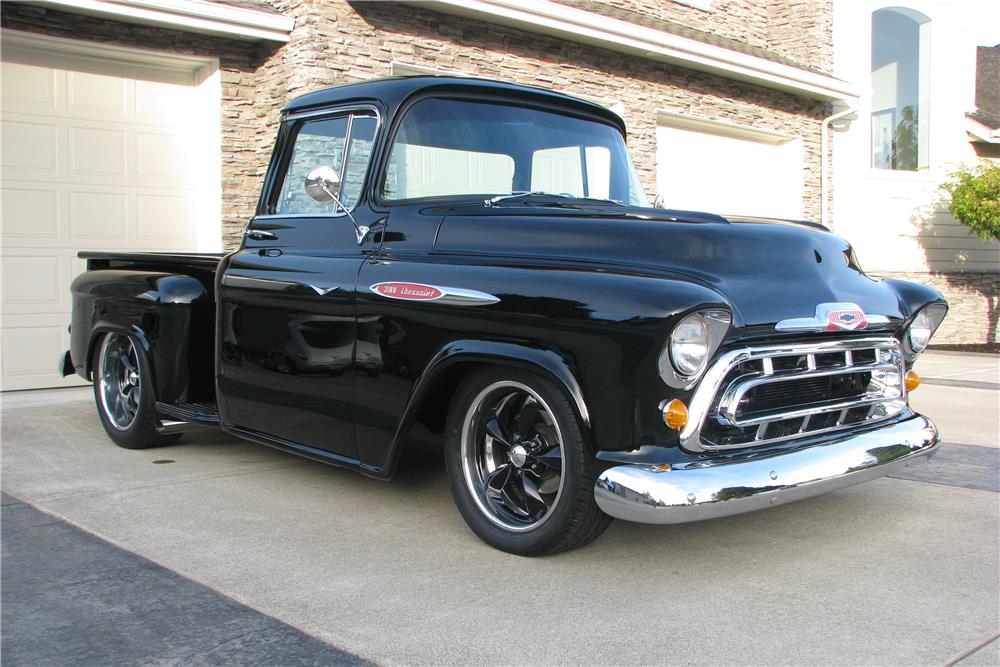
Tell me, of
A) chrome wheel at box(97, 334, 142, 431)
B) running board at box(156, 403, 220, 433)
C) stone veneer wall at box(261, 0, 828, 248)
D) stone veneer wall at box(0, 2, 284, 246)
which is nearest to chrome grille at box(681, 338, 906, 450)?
running board at box(156, 403, 220, 433)

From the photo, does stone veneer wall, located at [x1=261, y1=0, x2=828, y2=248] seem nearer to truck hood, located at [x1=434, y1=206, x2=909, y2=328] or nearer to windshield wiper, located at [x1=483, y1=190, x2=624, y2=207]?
windshield wiper, located at [x1=483, y1=190, x2=624, y2=207]

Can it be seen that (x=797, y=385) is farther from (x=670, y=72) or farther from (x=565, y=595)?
(x=670, y=72)

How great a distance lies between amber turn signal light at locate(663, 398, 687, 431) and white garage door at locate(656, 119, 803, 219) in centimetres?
876

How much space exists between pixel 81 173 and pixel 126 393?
3.51m

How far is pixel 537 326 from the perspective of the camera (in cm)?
330

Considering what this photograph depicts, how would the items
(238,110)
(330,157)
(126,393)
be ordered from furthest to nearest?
(238,110) < (126,393) < (330,157)

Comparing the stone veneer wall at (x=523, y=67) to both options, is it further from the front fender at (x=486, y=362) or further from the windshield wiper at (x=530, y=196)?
the front fender at (x=486, y=362)

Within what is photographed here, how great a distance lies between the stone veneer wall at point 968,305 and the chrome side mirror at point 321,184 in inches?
529

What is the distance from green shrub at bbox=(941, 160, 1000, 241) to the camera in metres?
14.4

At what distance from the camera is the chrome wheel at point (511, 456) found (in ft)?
11.4

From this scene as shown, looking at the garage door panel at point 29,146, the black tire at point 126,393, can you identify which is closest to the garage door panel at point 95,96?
the garage door panel at point 29,146

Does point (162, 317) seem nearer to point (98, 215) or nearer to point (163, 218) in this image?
point (98, 215)

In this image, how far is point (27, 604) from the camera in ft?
10.0

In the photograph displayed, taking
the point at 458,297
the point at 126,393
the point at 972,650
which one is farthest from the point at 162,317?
the point at 972,650
